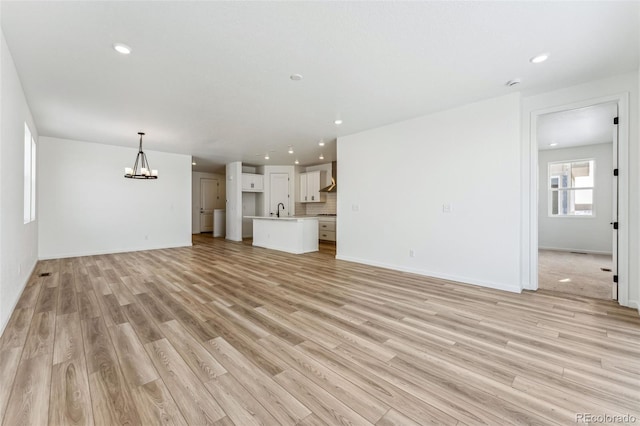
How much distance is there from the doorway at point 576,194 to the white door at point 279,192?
7.22 meters

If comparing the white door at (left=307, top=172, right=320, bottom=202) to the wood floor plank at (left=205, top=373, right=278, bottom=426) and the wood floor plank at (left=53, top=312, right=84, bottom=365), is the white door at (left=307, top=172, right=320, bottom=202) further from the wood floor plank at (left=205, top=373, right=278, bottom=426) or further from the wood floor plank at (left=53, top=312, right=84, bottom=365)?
the wood floor plank at (left=205, top=373, right=278, bottom=426)

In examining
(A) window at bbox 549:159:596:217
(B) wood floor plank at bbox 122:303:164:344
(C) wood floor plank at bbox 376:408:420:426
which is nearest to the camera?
(C) wood floor plank at bbox 376:408:420:426

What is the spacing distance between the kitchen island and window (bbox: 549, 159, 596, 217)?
6.43m

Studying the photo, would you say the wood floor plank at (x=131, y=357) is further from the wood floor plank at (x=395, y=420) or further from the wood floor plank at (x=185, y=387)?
the wood floor plank at (x=395, y=420)

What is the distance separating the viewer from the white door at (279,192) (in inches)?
379

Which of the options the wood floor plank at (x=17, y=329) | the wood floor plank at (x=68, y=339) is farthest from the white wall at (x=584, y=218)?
the wood floor plank at (x=17, y=329)

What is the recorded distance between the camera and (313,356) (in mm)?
2043

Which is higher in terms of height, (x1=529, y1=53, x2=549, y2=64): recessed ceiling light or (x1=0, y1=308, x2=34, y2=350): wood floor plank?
(x1=529, y1=53, x2=549, y2=64): recessed ceiling light

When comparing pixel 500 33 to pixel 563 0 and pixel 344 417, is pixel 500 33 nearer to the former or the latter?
pixel 563 0

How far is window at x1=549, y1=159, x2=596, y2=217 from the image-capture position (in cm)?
666

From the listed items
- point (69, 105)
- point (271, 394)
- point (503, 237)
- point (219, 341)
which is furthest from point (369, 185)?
point (69, 105)
